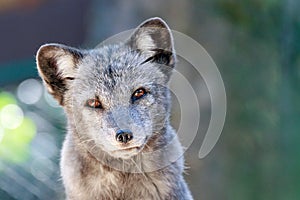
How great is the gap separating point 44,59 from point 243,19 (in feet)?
9.69

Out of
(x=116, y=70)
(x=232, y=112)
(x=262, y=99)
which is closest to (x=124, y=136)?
(x=116, y=70)

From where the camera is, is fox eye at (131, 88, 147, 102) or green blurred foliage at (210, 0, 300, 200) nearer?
fox eye at (131, 88, 147, 102)

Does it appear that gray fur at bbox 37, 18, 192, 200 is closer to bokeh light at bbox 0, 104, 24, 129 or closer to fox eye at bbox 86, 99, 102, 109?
fox eye at bbox 86, 99, 102, 109

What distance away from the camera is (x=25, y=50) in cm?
781

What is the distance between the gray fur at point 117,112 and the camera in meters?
3.57

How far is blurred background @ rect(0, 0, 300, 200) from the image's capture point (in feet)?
19.8

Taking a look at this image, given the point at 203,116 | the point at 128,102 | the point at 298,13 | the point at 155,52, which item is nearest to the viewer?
the point at 128,102

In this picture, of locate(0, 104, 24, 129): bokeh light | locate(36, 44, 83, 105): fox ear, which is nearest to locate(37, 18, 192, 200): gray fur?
locate(36, 44, 83, 105): fox ear

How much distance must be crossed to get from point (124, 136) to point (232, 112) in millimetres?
3161

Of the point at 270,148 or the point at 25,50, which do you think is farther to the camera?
the point at 25,50

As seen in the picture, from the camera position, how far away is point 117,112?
139 inches

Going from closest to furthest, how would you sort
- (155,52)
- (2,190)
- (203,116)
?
(155,52), (2,190), (203,116)

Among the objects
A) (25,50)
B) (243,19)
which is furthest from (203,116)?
(25,50)

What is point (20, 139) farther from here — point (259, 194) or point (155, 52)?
point (155, 52)
